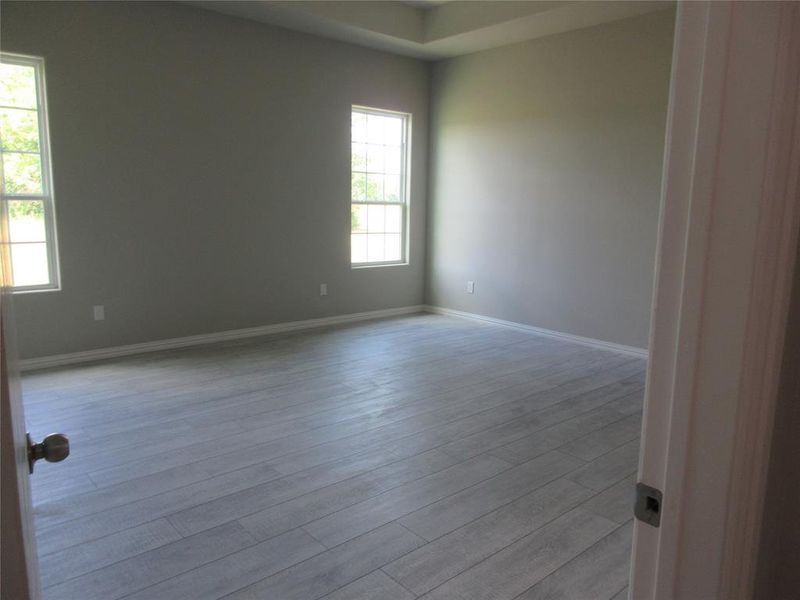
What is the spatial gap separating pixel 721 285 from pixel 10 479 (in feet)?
2.92

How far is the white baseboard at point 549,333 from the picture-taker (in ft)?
16.7

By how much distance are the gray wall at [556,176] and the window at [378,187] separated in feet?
1.24

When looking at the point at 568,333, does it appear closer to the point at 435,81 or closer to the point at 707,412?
the point at 435,81

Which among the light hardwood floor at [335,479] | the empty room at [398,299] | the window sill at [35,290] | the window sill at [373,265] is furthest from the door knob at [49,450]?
the window sill at [373,265]

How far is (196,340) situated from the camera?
514 cm

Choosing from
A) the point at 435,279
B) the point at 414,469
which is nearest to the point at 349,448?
the point at 414,469

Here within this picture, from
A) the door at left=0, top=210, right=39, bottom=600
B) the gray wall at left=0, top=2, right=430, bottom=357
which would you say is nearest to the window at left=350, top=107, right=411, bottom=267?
the gray wall at left=0, top=2, right=430, bottom=357

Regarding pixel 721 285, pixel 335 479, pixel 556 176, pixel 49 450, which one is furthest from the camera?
pixel 556 176

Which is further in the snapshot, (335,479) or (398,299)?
(398,299)

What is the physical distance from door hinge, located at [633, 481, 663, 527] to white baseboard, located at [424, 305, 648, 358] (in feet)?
14.2

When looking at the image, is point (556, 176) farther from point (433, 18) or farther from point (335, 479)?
point (335, 479)

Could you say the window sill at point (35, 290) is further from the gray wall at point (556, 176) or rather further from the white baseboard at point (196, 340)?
the gray wall at point (556, 176)

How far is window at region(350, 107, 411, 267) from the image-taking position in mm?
6109

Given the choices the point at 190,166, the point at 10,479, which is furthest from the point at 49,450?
the point at 190,166
